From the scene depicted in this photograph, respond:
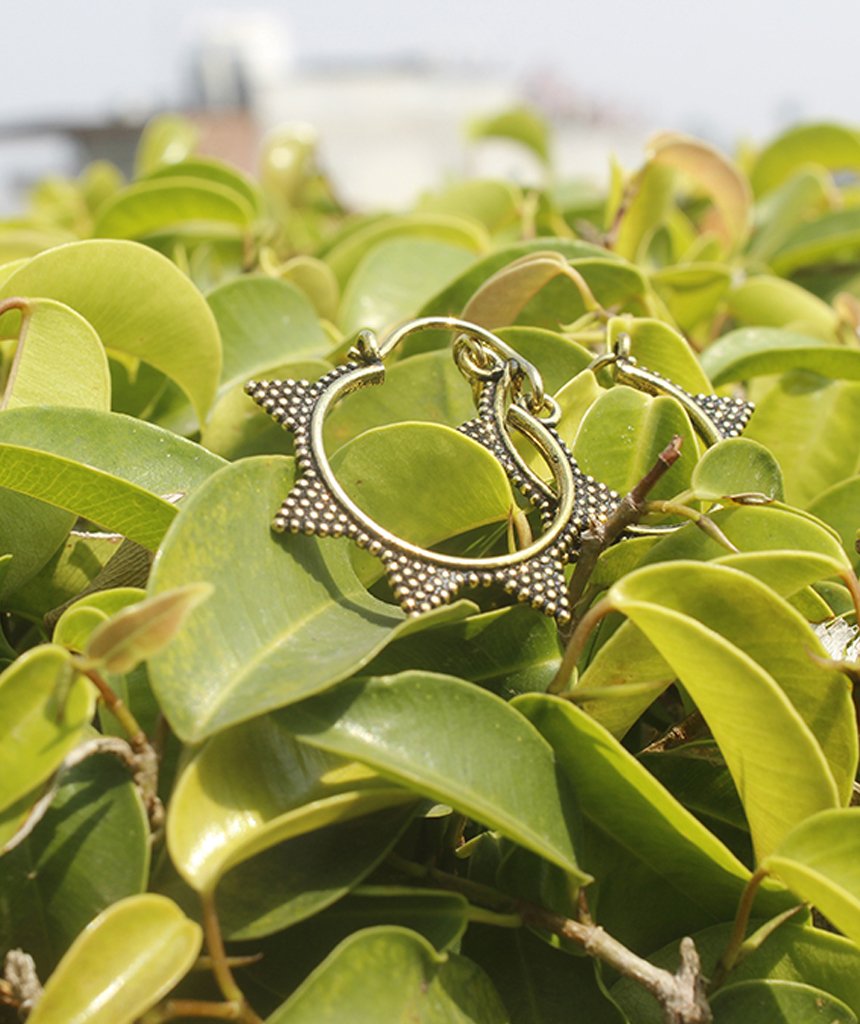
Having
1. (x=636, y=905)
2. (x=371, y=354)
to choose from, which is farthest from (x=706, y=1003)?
(x=371, y=354)

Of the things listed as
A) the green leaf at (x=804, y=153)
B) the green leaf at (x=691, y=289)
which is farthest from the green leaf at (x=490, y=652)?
the green leaf at (x=804, y=153)

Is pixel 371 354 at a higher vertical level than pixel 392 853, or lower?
higher

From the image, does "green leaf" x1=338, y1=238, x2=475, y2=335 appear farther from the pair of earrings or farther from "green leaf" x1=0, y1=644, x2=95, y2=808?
"green leaf" x1=0, y1=644, x2=95, y2=808

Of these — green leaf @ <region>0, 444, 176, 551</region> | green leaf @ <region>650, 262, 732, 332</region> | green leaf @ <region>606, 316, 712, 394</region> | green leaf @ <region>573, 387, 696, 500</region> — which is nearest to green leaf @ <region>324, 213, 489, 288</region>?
green leaf @ <region>650, 262, 732, 332</region>

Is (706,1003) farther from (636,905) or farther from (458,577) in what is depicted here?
(458,577)

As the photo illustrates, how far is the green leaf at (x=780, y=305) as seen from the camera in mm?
993

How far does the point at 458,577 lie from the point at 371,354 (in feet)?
0.55

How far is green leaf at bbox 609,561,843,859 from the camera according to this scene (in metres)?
0.46

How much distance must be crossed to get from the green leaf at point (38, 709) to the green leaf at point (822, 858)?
0.88ft

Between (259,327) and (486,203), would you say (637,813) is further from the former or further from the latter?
(486,203)

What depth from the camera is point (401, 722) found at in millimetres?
470

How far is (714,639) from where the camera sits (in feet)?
1.46

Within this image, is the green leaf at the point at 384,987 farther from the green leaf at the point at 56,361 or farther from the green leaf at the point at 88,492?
the green leaf at the point at 56,361

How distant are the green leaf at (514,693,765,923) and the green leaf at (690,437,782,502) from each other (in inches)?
5.9
